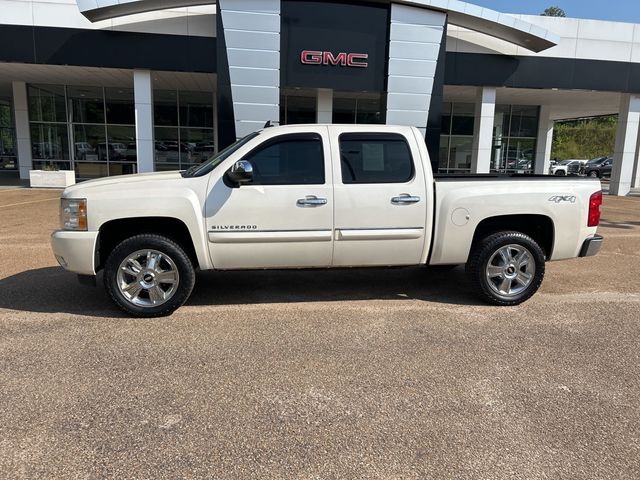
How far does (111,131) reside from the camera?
22500 mm

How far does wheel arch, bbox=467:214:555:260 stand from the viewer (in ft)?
18.2

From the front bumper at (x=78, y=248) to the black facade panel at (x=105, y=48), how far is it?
1176 centimetres

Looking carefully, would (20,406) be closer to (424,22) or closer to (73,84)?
(424,22)

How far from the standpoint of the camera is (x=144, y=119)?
52.0 feet

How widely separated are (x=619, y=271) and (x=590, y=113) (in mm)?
24370

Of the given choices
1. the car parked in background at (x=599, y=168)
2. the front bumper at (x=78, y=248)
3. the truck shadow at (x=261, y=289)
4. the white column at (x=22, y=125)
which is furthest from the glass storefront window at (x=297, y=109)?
the car parked in background at (x=599, y=168)

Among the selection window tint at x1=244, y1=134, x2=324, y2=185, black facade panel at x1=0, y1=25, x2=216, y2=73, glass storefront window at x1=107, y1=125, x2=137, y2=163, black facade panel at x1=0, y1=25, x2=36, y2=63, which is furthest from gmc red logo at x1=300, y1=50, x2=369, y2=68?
glass storefront window at x1=107, y1=125, x2=137, y2=163

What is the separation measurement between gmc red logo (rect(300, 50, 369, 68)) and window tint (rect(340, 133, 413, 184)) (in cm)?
942

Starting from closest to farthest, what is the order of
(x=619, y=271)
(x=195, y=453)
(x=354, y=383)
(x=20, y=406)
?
(x=195, y=453) → (x=20, y=406) → (x=354, y=383) → (x=619, y=271)

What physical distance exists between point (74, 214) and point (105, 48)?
1243cm

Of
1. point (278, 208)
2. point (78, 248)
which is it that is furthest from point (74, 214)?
point (278, 208)

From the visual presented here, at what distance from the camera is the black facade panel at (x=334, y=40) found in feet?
44.2

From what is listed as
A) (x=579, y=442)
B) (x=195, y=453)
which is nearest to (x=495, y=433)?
(x=579, y=442)

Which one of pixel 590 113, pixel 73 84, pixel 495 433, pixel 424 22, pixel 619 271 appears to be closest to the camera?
pixel 495 433
